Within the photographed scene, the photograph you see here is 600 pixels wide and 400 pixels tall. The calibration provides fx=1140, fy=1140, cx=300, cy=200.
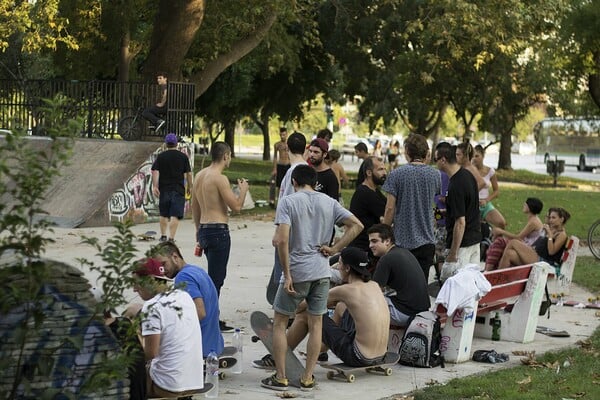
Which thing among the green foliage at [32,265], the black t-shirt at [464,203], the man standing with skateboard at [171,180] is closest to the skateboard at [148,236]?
the man standing with skateboard at [171,180]

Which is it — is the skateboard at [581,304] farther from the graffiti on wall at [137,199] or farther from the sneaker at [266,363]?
the graffiti on wall at [137,199]

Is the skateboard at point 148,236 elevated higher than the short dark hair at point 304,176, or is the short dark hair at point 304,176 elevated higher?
the short dark hair at point 304,176

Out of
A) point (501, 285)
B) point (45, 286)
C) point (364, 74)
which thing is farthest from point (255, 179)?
point (45, 286)

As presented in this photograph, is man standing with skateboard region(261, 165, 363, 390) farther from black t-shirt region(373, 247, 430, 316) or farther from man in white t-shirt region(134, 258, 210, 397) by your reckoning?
man in white t-shirt region(134, 258, 210, 397)

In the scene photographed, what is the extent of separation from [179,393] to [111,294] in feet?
9.90

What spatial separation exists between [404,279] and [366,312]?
2.91ft

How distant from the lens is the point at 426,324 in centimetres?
964

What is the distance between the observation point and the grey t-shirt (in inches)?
336

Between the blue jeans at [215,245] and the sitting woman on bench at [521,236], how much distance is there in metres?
3.98

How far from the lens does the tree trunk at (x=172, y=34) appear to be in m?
24.9

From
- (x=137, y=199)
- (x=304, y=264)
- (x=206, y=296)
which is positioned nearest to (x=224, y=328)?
(x=304, y=264)

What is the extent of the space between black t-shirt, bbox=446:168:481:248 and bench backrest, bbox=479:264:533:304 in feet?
1.75

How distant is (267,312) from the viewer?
1198 centimetres

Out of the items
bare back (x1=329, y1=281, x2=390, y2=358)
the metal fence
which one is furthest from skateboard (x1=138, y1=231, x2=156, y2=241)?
bare back (x1=329, y1=281, x2=390, y2=358)
